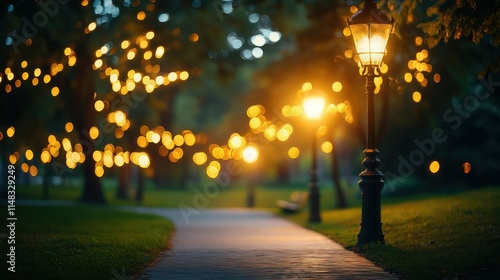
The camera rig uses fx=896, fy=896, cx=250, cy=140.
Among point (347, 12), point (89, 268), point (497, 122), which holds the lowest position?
point (89, 268)

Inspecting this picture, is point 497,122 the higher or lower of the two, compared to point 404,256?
higher

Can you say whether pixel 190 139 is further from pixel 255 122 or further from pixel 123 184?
pixel 255 122

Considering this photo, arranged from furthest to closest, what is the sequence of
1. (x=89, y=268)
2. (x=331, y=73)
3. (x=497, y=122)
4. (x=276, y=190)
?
1. (x=276, y=190)
2. (x=497, y=122)
3. (x=331, y=73)
4. (x=89, y=268)

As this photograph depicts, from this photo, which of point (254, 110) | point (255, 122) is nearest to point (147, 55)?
point (254, 110)

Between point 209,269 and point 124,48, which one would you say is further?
point 124,48

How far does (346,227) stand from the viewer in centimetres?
2319

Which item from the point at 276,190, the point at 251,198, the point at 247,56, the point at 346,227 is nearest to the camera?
the point at 346,227

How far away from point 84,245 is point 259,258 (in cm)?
401

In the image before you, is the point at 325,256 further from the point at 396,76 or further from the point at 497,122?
the point at 497,122

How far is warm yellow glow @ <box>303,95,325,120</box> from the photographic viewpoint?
90.0ft

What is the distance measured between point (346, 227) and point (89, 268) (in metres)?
10.4

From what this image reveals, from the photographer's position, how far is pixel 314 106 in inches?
1080

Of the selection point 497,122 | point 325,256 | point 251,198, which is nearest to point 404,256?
point 325,256

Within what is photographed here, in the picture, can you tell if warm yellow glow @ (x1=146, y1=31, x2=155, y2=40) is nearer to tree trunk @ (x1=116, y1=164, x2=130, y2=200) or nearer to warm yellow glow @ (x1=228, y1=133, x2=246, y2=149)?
tree trunk @ (x1=116, y1=164, x2=130, y2=200)
